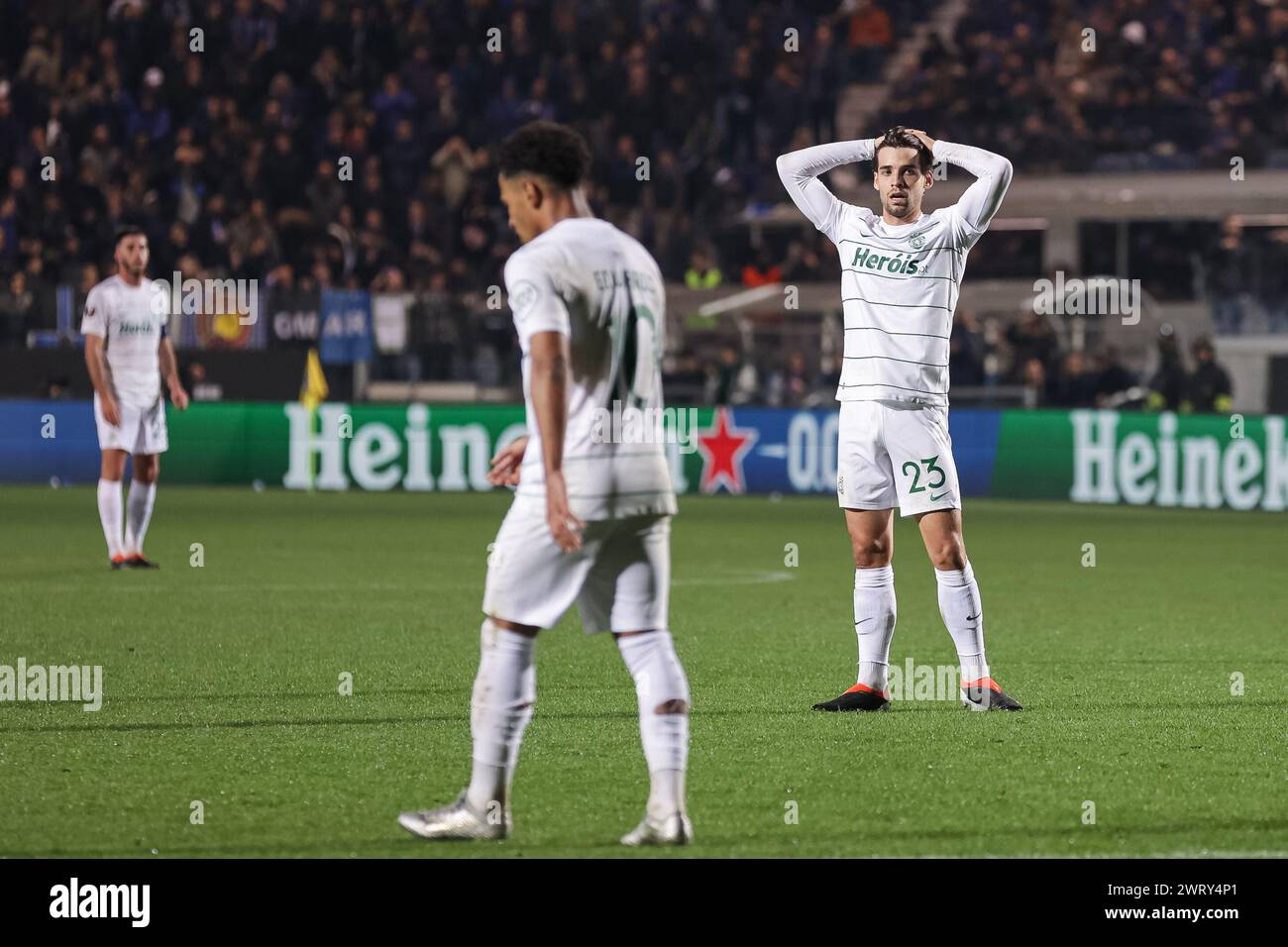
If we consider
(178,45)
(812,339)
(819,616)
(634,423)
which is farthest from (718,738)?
(178,45)

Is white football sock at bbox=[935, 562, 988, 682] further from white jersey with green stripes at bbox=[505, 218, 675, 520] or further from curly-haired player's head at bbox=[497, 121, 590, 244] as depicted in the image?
curly-haired player's head at bbox=[497, 121, 590, 244]

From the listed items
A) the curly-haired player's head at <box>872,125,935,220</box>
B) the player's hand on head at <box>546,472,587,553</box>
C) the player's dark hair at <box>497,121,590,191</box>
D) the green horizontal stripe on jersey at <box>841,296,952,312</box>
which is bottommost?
the player's hand on head at <box>546,472,587,553</box>

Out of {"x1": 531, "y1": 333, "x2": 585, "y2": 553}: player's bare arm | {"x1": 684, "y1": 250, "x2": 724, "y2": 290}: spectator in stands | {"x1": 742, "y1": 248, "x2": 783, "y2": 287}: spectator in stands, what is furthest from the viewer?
{"x1": 742, "y1": 248, "x2": 783, "y2": 287}: spectator in stands

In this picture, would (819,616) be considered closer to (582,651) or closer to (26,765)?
(582,651)

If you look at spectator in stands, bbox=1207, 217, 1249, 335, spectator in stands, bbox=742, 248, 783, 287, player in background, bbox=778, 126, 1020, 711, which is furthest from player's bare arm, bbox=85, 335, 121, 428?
spectator in stands, bbox=1207, 217, 1249, 335

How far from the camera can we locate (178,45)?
3055cm

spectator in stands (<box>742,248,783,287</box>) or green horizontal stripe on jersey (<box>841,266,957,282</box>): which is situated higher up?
spectator in stands (<box>742,248,783,287</box>)

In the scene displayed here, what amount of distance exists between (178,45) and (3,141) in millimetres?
2709

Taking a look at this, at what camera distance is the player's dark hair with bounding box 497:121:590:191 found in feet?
19.3

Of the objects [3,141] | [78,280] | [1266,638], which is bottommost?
[1266,638]

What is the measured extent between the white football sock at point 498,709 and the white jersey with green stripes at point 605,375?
1.38 feet

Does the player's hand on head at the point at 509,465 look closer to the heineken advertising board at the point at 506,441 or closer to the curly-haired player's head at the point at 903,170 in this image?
the curly-haired player's head at the point at 903,170

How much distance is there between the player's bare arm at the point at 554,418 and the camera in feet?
18.8

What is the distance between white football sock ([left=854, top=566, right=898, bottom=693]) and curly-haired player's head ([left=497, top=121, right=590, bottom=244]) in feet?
10.7
